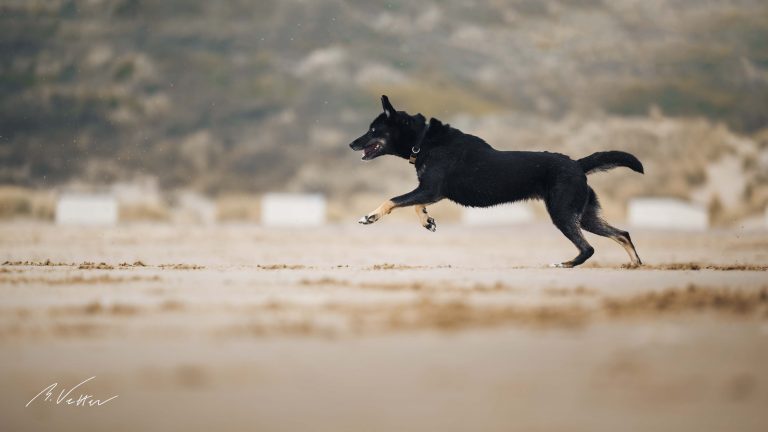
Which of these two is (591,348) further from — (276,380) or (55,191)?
(55,191)

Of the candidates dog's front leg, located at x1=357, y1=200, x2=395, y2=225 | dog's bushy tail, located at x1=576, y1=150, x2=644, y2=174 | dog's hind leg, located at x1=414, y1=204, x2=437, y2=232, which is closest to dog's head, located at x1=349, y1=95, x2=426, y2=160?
dog's hind leg, located at x1=414, y1=204, x2=437, y2=232

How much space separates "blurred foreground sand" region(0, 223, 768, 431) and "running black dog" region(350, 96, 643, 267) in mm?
1061

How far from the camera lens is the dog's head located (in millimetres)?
12652

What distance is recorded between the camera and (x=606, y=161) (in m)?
12.4

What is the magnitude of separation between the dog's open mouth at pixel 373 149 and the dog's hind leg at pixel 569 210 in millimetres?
2415

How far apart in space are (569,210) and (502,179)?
911 mm

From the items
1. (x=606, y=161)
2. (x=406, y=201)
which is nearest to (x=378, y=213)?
(x=406, y=201)

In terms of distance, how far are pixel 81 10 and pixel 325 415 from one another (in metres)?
56.8

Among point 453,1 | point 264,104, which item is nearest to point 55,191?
point 264,104

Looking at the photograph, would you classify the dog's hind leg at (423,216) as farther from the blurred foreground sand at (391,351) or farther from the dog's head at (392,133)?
the blurred foreground sand at (391,351)

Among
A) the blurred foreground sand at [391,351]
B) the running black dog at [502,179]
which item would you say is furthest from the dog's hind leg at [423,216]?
the blurred foreground sand at [391,351]

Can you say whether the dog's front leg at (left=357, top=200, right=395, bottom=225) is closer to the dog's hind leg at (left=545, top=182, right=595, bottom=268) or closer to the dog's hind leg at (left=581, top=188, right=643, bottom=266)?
the dog's hind leg at (left=545, top=182, right=595, bottom=268)

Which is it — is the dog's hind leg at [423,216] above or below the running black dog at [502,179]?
below

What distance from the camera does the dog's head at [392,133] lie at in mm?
12652
